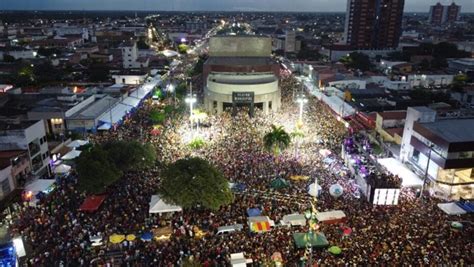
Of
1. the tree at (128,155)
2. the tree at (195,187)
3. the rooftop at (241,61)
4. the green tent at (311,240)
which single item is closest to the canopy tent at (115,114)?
the tree at (128,155)

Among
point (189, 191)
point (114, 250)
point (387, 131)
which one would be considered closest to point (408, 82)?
point (387, 131)

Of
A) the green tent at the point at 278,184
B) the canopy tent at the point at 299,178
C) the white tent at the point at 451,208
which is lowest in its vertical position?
the white tent at the point at 451,208

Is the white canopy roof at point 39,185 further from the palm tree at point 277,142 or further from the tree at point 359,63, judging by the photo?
the tree at point 359,63

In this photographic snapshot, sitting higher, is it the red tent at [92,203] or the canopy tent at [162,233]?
the red tent at [92,203]

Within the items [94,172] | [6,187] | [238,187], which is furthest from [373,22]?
[6,187]

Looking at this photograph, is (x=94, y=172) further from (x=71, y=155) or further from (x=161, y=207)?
(x=71, y=155)

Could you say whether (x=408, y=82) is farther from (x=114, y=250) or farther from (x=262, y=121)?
(x=114, y=250)
